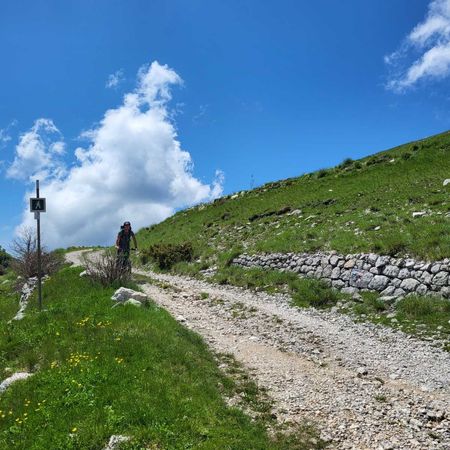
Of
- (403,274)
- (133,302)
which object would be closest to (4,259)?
(133,302)

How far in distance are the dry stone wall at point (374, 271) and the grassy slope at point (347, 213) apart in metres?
0.56

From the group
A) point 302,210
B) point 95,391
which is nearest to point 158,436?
point 95,391

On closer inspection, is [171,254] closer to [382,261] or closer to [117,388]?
[382,261]

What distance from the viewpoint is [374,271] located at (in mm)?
17984

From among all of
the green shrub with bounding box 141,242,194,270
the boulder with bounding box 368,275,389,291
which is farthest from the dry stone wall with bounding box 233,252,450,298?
the green shrub with bounding box 141,242,194,270

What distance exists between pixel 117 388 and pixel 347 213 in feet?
67.3

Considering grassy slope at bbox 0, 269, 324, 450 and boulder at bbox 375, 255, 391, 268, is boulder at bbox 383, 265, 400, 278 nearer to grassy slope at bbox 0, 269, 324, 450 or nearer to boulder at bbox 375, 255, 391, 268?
boulder at bbox 375, 255, 391, 268

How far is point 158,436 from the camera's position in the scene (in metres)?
7.35

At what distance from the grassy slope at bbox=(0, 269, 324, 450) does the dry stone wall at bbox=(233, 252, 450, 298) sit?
8036mm

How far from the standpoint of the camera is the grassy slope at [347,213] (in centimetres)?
1956

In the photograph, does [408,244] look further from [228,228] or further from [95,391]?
[228,228]

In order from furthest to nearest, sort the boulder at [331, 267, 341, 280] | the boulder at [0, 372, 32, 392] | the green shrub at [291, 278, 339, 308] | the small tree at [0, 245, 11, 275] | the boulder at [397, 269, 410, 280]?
the small tree at [0, 245, 11, 275] < the boulder at [331, 267, 341, 280] < the green shrub at [291, 278, 339, 308] < the boulder at [397, 269, 410, 280] < the boulder at [0, 372, 32, 392]

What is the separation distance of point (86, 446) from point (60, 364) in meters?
3.95

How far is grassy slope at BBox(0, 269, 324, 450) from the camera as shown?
7.59 meters
